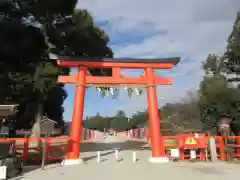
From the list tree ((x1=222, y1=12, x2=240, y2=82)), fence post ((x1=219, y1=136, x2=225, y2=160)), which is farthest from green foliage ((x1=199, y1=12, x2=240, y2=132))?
fence post ((x1=219, y1=136, x2=225, y2=160))

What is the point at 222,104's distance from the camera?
16.6 meters

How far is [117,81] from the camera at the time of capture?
13445mm

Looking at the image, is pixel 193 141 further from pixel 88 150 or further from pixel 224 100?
pixel 88 150

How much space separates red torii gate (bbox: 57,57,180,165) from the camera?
40.7ft

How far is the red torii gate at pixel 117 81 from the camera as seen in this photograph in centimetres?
1240

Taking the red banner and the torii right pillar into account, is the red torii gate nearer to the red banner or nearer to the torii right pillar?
the torii right pillar

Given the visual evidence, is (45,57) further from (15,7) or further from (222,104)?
(222,104)

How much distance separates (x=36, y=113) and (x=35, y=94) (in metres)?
2.28

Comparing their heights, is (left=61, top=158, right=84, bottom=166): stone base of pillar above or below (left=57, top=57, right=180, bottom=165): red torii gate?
below

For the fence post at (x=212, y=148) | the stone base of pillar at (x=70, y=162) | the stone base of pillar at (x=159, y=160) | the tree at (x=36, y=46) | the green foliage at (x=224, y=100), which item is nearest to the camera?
the stone base of pillar at (x=70, y=162)

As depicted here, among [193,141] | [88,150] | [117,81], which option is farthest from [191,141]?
[88,150]

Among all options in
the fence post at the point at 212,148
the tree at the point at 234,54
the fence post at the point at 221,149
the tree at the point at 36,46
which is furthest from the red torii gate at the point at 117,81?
the tree at the point at 234,54

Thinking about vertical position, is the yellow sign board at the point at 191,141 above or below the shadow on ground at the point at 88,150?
above

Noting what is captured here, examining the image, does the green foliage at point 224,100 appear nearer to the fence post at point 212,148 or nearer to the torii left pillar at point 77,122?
the fence post at point 212,148
